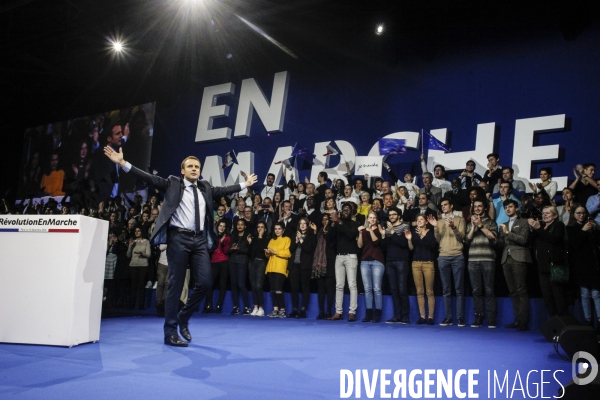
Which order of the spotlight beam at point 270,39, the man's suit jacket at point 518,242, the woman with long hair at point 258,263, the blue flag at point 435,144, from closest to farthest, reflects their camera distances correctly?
1. the man's suit jacket at point 518,242
2. the woman with long hair at point 258,263
3. the blue flag at point 435,144
4. the spotlight beam at point 270,39

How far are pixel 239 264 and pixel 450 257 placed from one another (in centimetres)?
387

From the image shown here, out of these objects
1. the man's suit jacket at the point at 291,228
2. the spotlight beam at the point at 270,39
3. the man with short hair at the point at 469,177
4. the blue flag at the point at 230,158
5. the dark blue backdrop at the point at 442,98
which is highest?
the spotlight beam at the point at 270,39

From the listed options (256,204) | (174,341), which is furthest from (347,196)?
(174,341)

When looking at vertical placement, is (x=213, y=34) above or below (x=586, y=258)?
above

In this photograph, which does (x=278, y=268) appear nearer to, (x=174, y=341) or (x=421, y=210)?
(x=421, y=210)

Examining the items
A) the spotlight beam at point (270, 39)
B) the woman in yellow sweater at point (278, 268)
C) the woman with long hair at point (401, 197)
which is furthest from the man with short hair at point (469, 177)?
the spotlight beam at point (270, 39)

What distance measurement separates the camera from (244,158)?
13180 mm

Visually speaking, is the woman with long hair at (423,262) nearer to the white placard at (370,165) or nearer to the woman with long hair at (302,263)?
the woman with long hair at (302,263)

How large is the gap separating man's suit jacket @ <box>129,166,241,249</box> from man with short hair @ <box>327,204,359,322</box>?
11.8 feet

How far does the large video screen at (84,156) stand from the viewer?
1505 cm

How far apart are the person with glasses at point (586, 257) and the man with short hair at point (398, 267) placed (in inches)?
88.6

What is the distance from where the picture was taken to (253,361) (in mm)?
3938

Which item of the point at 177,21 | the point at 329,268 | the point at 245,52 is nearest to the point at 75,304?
the point at 329,268

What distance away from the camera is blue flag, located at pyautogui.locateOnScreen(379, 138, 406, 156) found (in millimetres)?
10406
